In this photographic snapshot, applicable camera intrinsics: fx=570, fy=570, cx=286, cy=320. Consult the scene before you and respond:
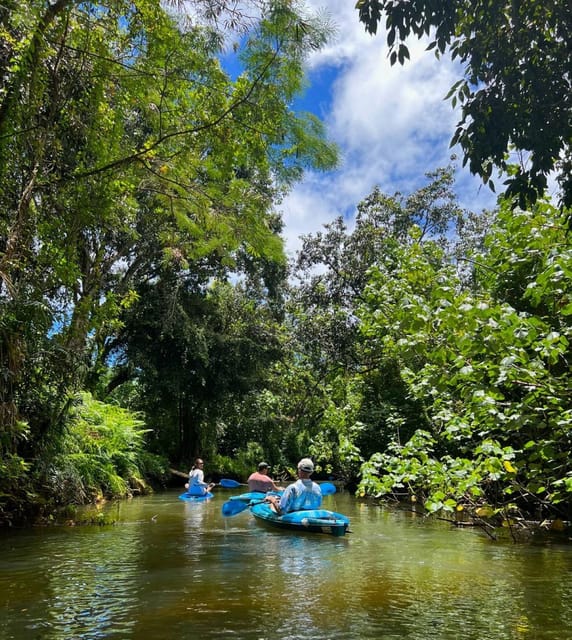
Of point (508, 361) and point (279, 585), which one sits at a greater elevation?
point (508, 361)

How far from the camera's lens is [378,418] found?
53.3 feet

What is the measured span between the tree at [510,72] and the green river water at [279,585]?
3501mm

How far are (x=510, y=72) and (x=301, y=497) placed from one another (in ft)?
25.5

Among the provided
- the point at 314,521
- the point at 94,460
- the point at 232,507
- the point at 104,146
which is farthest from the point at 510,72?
the point at 94,460

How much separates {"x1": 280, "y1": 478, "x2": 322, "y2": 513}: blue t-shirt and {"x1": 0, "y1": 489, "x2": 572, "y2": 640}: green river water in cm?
52

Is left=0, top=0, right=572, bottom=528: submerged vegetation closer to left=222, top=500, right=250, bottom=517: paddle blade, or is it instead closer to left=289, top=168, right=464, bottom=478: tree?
left=222, top=500, right=250, bottom=517: paddle blade

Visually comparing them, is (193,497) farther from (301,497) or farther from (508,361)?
(508,361)

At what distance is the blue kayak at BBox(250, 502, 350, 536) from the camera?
29.1 ft

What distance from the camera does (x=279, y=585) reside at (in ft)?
19.4

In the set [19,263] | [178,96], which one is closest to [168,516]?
[19,263]

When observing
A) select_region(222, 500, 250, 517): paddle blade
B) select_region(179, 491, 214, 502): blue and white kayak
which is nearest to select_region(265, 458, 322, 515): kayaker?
select_region(222, 500, 250, 517): paddle blade

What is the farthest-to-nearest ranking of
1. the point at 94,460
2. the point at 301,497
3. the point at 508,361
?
the point at 94,460 < the point at 301,497 < the point at 508,361

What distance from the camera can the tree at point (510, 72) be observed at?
3760mm

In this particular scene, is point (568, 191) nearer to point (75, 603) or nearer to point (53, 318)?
point (75, 603)
